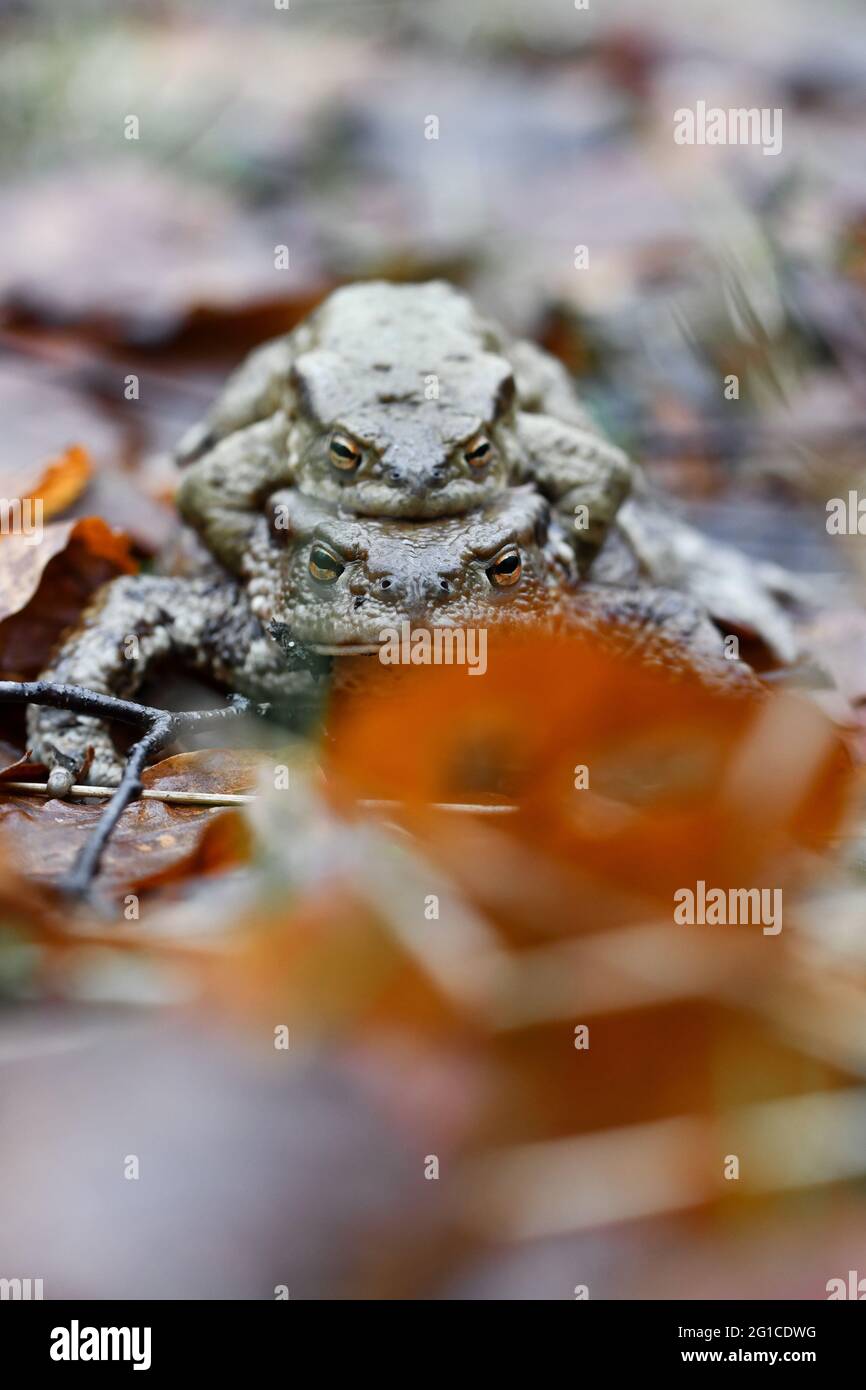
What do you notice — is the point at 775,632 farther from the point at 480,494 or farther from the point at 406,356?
the point at 406,356

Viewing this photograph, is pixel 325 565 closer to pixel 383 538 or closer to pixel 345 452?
pixel 383 538

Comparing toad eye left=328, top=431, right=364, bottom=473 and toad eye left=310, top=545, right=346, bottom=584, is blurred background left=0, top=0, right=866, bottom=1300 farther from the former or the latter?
toad eye left=328, top=431, right=364, bottom=473

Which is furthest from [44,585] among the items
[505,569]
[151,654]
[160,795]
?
[505,569]

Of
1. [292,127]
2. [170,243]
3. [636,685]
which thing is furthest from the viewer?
[292,127]

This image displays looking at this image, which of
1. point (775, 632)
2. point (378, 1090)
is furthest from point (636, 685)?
point (775, 632)

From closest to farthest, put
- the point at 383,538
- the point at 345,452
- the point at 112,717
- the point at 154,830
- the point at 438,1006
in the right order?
1. the point at 438,1006
2. the point at 154,830
3. the point at 112,717
4. the point at 383,538
5. the point at 345,452

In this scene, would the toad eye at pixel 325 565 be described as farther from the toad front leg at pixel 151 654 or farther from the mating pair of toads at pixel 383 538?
A: the toad front leg at pixel 151 654
